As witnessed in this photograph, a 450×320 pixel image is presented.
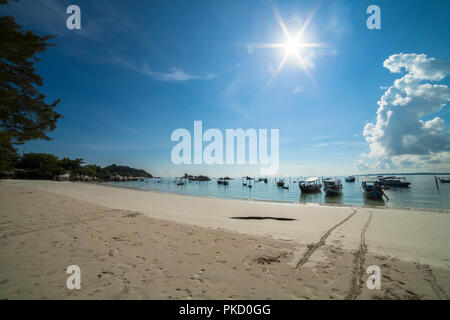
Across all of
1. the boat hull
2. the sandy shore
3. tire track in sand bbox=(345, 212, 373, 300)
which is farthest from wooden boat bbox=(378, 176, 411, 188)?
the sandy shore

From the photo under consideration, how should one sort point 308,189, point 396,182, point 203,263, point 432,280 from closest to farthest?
point 432,280 < point 203,263 < point 308,189 < point 396,182

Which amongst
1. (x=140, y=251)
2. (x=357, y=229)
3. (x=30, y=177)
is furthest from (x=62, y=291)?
(x=30, y=177)

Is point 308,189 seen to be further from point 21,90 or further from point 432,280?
point 21,90

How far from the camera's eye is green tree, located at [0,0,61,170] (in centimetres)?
680

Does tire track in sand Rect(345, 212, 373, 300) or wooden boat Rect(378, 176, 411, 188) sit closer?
tire track in sand Rect(345, 212, 373, 300)

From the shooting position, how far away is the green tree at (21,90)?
6.80 metres

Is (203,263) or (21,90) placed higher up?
(21,90)

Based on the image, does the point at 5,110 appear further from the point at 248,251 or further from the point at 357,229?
the point at 357,229

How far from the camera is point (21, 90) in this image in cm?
843

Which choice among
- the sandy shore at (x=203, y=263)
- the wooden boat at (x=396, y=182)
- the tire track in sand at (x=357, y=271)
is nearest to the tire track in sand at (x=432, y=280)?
the sandy shore at (x=203, y=263)

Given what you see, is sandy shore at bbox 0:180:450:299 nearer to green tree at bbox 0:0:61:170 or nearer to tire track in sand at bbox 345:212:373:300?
tire track in sand at bbox 345:212:373:300

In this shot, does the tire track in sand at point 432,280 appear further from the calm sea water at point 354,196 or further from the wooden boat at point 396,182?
the wooden boat at point 396,182

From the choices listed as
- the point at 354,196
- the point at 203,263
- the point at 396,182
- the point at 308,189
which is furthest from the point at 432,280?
the point at 396,182
